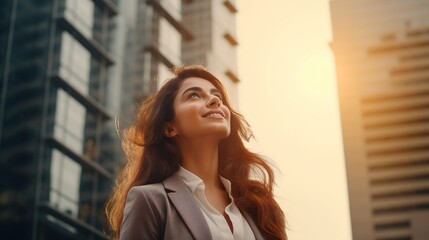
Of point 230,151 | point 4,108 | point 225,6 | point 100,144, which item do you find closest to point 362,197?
point 225,6

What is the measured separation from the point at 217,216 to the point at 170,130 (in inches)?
20.0

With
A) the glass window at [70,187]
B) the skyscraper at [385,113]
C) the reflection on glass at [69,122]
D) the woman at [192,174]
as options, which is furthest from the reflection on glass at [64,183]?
the skyscraper at [385,113]

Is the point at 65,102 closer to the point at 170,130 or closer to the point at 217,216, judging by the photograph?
the point at 170,130

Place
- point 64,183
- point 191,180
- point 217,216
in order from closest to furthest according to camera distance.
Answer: point 217,216
point 191,180
point 64,183

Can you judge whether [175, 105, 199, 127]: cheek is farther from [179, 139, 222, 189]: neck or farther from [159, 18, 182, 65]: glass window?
[159, 18, 182, 65]: glass window

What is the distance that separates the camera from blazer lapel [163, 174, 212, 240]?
2.74 meters

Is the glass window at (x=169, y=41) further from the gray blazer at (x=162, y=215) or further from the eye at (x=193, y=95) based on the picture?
the gray blazer at (x=162, y=215)

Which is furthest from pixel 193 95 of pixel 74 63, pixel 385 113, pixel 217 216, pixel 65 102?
pixel 385 113

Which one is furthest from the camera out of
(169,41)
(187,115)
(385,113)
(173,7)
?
(385,113)

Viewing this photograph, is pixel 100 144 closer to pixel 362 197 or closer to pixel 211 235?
pixel 211 235

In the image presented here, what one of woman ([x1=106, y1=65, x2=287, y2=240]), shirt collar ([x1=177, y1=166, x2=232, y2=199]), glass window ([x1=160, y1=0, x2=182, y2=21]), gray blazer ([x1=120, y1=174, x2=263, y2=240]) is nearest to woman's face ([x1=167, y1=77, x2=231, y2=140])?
woman ([x1=106, y1=65, x2=287, y2=240])

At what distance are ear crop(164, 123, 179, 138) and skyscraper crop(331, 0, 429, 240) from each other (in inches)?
2416

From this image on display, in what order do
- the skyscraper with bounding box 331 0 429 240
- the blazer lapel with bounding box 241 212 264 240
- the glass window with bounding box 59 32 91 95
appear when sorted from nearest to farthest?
the blazer lapel with bounding box 241 212 264 240
the glass window with bounding box 59 32 91 95
the skyscraper with bounding box 331 0 429 240

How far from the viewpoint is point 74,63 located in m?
22.9
